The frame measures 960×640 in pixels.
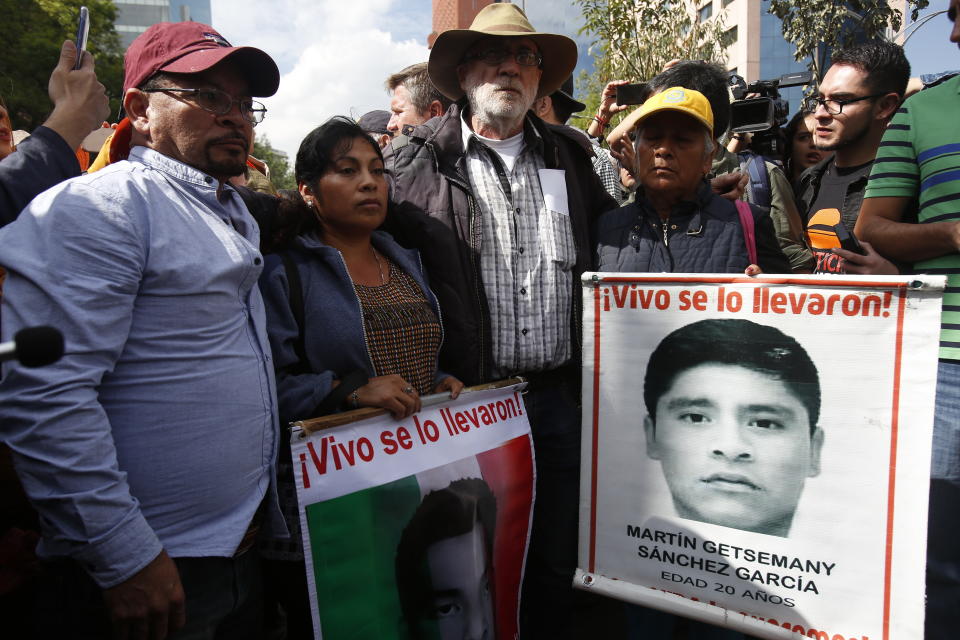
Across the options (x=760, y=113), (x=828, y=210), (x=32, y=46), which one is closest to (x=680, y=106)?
(x=828, y=210)

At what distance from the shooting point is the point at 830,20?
9.71 m

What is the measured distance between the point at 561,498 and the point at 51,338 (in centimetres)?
205

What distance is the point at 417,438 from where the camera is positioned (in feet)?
6.82

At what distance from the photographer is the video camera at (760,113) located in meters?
3.89

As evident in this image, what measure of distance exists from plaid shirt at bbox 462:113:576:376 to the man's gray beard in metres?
0.10

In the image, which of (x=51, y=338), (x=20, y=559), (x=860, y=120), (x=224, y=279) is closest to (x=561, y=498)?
(x=224, y=279)

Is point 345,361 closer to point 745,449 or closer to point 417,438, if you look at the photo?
point 417,438

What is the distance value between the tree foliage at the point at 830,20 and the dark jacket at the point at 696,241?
28.1 ft

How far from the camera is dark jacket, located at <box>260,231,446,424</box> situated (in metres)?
1.95

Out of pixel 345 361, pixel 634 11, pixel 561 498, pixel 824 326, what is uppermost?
pixel 634 11

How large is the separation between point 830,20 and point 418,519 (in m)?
10.7

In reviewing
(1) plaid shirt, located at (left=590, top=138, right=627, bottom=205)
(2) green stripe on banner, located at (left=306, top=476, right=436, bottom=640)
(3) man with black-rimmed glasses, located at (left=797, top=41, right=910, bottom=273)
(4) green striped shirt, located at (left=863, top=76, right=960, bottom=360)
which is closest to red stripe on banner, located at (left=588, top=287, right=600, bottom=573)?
(2) green stripe on banner, located at (left=306, top=476, right=436, bottom=640)

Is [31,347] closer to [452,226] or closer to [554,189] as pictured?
[452,226]

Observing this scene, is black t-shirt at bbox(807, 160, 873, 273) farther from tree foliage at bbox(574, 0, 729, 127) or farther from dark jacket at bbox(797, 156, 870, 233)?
tree foliage at bbox(574, 0, 729, 127)
